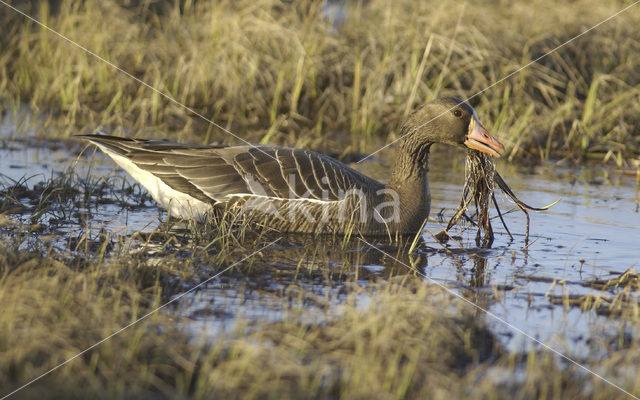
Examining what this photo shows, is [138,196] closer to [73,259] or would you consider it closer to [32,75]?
[73,259]

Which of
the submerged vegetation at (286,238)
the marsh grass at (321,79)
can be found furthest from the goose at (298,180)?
the marsh grass at (321,79)

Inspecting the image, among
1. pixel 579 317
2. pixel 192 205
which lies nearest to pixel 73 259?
pixel 192 205

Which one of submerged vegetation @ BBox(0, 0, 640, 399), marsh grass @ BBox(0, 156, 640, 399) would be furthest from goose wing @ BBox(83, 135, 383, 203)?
Answer: marsh grass @ BBox(0, 156, 640, 399)

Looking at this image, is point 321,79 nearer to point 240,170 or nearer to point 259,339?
point 240,170

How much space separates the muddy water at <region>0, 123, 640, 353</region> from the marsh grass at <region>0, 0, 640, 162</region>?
1.33 m

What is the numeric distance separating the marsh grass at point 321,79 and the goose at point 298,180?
140 inches

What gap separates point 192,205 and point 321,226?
1276 mm

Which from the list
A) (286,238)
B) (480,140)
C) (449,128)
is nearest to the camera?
(286,238)

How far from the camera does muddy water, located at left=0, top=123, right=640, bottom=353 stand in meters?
5.11

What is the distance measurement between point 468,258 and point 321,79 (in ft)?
20.3

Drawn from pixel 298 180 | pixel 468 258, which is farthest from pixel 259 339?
pixel 298 180

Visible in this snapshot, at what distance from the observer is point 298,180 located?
739 centimetres

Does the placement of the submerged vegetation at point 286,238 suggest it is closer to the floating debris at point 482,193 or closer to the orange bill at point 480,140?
the floating debris at point 482,193

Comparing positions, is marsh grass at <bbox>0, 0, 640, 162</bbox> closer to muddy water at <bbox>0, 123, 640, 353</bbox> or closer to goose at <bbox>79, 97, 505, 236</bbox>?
muddy water at <bbox>0, 123, 640, 353</bbox>
